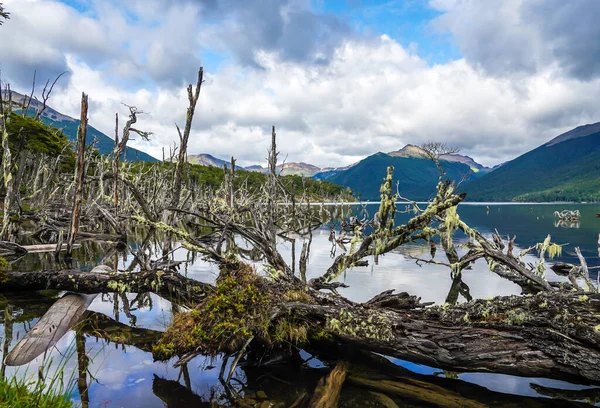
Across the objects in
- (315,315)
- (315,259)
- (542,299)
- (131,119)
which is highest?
(131,119)

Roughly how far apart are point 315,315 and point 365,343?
1013 mm

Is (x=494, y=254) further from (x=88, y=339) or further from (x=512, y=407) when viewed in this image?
(x=88, y=339)

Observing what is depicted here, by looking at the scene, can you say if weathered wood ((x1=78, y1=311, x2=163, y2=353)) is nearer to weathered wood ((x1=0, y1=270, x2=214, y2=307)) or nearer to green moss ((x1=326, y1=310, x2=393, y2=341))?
weathered wood ((x1=0, y1=270, x2=214, y2=307))

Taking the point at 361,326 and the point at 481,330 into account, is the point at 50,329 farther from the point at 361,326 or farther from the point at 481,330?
the point at 481,330

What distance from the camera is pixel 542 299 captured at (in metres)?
6.02

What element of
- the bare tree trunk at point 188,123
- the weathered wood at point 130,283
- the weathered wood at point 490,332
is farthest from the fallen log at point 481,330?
the bare tree trunk at point 188,123

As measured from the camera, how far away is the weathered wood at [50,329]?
6645 millimetres

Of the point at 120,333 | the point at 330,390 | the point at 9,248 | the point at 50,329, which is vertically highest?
the point at 9,248

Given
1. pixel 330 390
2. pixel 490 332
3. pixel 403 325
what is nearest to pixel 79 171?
pixel 330 390

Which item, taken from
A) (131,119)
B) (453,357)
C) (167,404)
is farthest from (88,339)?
(131,119)

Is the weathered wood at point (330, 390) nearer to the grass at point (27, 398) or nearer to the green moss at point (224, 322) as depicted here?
the green moss at point (224, 322)

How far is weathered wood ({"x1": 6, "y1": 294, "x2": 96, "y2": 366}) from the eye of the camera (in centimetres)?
664

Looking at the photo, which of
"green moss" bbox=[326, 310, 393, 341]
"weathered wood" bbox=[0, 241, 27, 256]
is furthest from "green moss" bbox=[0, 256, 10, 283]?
"green moss" bbox=[326, 310, 393, 341]

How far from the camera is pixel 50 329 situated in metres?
7.59
